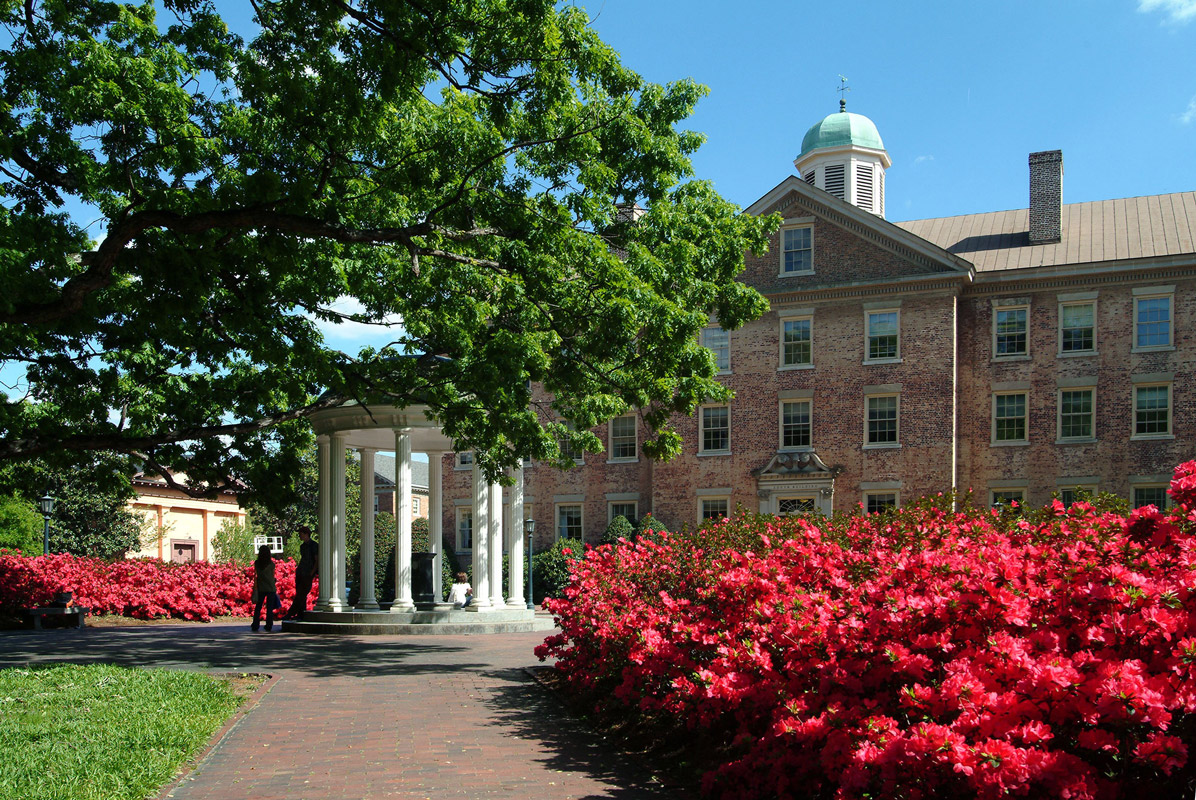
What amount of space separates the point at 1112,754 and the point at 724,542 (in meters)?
6.47

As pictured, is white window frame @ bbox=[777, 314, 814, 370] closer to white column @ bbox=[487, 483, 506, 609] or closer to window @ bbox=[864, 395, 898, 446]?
window @ bbox=[864, 395, 898, 446]

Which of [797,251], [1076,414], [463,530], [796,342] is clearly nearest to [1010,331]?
[1076,414]

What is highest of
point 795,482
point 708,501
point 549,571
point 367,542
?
point 795,482

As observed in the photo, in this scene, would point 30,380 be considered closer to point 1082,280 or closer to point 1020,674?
point 1020,674

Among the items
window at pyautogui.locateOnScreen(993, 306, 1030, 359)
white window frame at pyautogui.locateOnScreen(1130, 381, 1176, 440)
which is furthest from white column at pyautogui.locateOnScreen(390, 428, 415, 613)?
white window frame at pyautogui.locateOnScreen(1130, 381, 1176, 440)

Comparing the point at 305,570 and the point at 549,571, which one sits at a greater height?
the point at 305,570

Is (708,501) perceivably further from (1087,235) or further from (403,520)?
(403,520)

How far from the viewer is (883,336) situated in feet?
111

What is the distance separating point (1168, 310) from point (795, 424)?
11.8m

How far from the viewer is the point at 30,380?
15961 mm

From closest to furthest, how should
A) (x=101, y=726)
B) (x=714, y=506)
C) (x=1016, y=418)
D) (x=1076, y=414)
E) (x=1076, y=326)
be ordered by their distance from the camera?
(x=101, y=726) < (x=1076, y=414) < (x=1076, y=326) < (x=1016, y=418) < (x=714, y=506)

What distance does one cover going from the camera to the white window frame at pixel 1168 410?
103 feet

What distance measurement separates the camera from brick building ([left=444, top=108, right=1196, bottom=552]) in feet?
105

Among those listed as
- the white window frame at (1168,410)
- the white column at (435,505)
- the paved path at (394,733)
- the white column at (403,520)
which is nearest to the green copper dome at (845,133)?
the white window frame at (1168,410)
